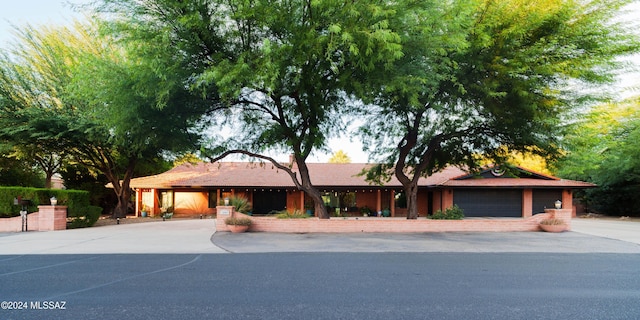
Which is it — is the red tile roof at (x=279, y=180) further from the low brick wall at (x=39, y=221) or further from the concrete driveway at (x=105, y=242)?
the concrete driveway at (x=105, y=242)

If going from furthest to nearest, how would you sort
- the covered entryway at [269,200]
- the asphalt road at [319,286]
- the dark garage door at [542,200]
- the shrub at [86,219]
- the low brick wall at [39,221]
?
the covered entryway at [269,200] < the dark garage door at [542,200] < the shrub at [86,219] < the low brick wall at [39,221] < the asphalt road at [319,286]

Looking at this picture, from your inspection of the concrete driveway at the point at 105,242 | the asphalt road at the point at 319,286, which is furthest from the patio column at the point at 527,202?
the concrete driveway at the point at 105,242

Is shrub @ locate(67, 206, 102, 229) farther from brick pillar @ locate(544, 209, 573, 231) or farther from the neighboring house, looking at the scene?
brick pillar @ locate(544, 209, 573, 231)

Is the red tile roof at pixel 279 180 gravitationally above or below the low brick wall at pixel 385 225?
above

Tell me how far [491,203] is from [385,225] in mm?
14801

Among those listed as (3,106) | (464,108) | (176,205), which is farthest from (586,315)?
(176,205)

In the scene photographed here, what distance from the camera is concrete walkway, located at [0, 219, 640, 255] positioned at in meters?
11.4

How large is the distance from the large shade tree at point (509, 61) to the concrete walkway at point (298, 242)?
14.1ft

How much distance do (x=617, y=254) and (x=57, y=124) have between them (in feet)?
81.0

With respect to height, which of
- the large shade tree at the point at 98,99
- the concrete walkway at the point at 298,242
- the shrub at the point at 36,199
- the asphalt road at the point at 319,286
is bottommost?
the concrete walkway at the point at 298,242

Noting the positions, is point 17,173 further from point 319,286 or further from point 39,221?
point 319,286

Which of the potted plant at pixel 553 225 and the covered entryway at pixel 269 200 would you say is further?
the covered entryway at pixel 269 200

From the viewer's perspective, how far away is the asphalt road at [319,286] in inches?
210

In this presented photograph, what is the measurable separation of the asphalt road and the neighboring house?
1666cm
